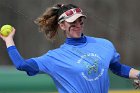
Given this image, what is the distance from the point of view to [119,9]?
14.1 m

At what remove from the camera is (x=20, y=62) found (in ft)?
15.2

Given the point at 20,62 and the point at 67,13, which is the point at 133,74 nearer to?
the point at 67,13

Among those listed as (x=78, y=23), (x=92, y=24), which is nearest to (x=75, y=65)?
(x=78, y=23)

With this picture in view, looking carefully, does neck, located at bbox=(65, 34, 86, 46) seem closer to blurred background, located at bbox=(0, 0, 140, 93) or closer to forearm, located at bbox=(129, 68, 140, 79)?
forearm, located at bbox=(129, 68, 140, 79)

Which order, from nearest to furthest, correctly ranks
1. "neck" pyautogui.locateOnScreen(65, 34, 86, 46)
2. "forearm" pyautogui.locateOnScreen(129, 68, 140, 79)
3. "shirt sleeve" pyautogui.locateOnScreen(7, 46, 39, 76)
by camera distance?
"shirt sleeve" pyautogui.locateOnScreen(7, 46, 39, 76) < "neck" pyautogui.locateOnScreen(65, 34, 86, 46) < "forearm" pyautogui.locateOnScreen(129, 68, 140, 79)

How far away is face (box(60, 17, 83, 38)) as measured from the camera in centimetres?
469

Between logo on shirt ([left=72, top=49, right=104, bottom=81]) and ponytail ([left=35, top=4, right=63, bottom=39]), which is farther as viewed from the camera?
ponytail ([left=35, top=4, right=63, bottom=39])

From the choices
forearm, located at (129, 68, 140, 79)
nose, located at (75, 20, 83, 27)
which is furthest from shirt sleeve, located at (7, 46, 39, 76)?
forearm, located at (129, 68, 140, 79)

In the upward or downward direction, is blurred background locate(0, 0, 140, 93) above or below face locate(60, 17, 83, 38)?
below

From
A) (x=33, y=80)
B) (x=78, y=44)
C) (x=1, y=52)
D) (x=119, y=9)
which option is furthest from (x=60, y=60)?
(x=119, y=9)

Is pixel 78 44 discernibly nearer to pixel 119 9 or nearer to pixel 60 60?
pixel 60 60

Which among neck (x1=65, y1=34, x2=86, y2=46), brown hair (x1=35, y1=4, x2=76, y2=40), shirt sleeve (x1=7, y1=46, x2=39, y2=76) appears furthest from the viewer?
brown hair (x1=35, y1=4, x2=76, y2=40)

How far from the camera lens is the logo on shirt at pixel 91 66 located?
4648 mm

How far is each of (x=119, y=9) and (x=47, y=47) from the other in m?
1.87
